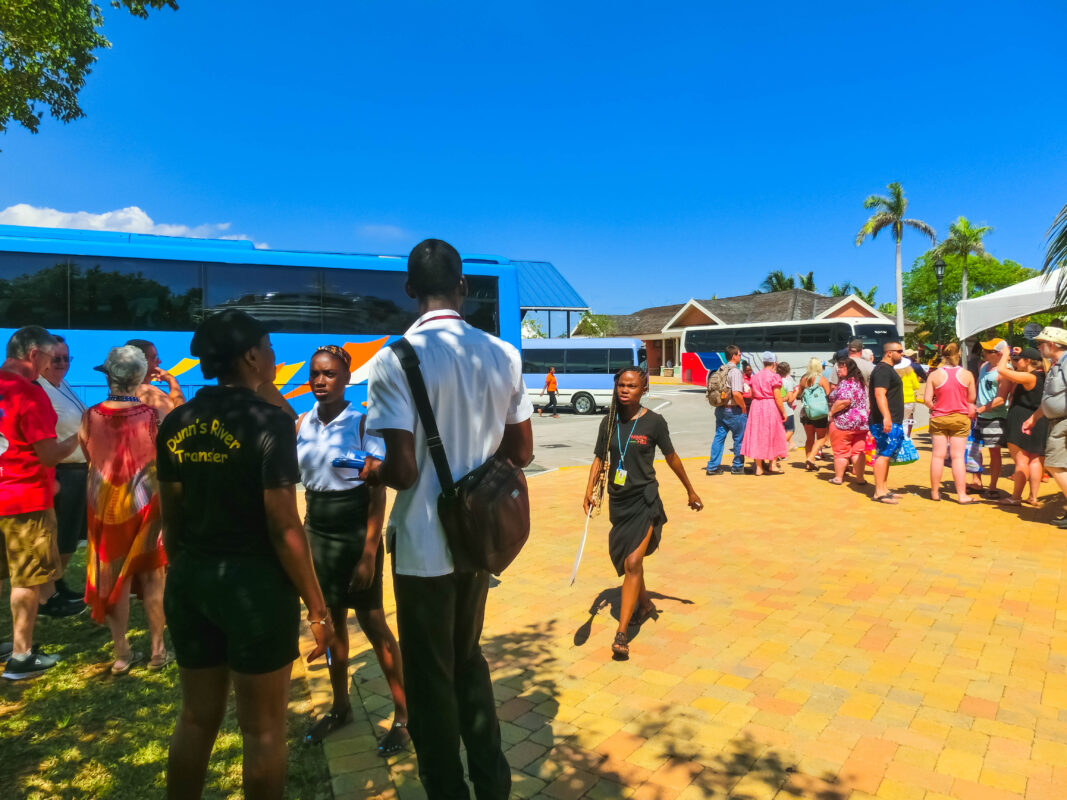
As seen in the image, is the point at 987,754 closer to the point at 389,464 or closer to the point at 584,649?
the point at 584,649

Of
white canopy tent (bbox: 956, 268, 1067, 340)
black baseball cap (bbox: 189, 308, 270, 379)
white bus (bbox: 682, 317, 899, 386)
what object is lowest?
black baseball cap (bbox: 189, 308, 270, 379)

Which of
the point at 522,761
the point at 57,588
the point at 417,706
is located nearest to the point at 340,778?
the point at 522,761

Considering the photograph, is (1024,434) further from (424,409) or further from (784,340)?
(784,340)

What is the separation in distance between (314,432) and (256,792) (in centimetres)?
152

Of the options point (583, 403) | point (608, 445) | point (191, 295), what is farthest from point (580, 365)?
point (608, 445)

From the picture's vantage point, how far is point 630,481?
4.20 m

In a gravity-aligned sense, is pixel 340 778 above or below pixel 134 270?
below

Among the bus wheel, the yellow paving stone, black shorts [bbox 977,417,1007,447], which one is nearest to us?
the yellow paving stone

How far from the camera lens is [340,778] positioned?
A: 9.48 ft

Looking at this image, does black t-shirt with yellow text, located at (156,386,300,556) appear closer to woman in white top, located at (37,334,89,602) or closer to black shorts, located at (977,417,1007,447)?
woman in white top, located at (37,334,89,602)

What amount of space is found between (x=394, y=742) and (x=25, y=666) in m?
2.36

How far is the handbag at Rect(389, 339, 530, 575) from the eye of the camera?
2.10 metres

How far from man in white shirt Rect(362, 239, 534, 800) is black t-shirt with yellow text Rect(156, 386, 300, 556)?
1.05 feet

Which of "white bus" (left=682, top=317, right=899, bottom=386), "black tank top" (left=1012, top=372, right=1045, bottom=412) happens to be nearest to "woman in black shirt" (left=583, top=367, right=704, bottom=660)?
"black tank top" (left=1012, top=372, right=1045, bottom=412)
